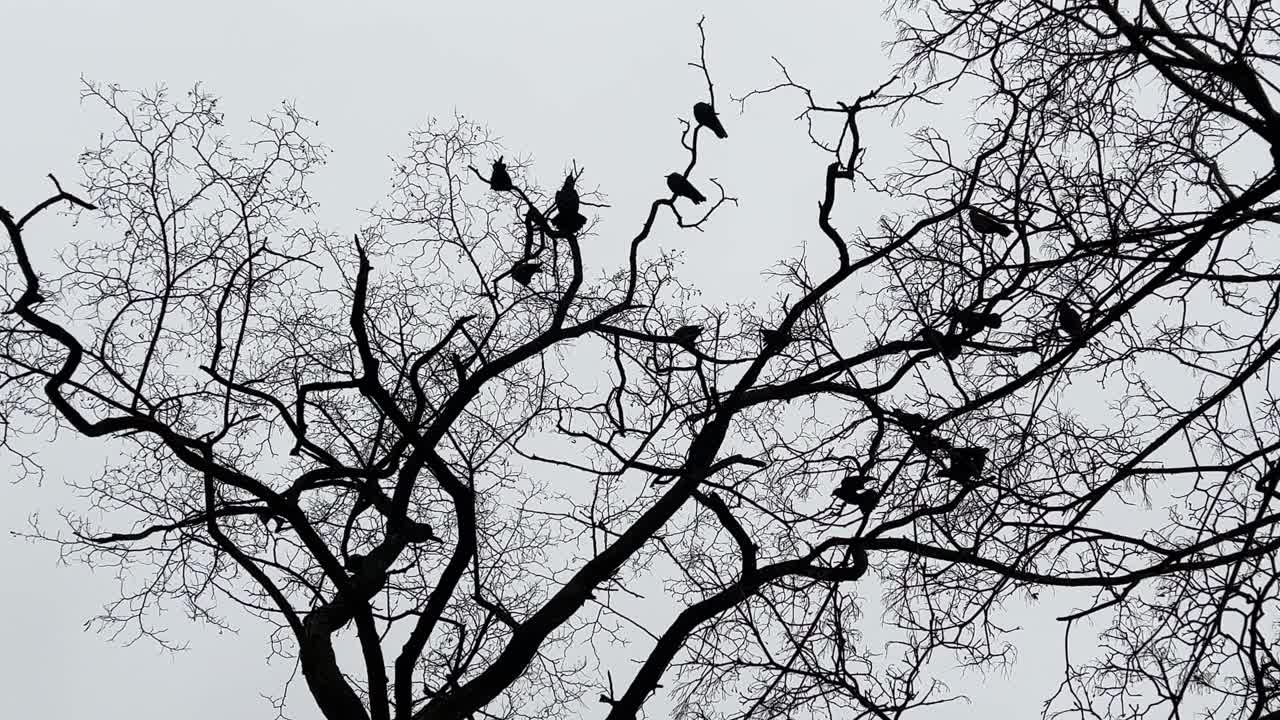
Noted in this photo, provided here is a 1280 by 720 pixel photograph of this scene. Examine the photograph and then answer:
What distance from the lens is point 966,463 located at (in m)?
4.90

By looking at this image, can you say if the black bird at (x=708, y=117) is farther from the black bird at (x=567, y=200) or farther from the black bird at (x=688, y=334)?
the black bird at (x=688, y=334)

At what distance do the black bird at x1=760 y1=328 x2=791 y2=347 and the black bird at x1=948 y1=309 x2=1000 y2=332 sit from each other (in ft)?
3.05

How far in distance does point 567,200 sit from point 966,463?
285cm

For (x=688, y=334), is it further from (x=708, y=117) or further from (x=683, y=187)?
(x=708, y=117)

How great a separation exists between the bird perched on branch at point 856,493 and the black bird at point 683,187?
6.31 feet

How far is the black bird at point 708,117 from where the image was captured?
18.5 feet

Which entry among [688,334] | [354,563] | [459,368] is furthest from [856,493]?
[354,563]

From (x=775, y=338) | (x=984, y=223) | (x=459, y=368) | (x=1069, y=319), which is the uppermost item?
(x=459, y=368)

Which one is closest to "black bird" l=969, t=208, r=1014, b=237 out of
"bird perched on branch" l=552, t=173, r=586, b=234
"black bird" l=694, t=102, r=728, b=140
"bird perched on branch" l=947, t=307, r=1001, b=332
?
"bird perched on branch" l=947, t=307, r=1001, b=332

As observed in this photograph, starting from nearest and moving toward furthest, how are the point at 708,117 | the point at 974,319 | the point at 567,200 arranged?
the point at 974,319, the point at 708,117, the point at 567,200

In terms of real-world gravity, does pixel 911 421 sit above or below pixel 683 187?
below

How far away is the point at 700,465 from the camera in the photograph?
6418 millimetres

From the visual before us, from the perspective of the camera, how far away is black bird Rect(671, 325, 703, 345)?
21.6 feet

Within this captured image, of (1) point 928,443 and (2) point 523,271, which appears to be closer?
(1) point 928,443
